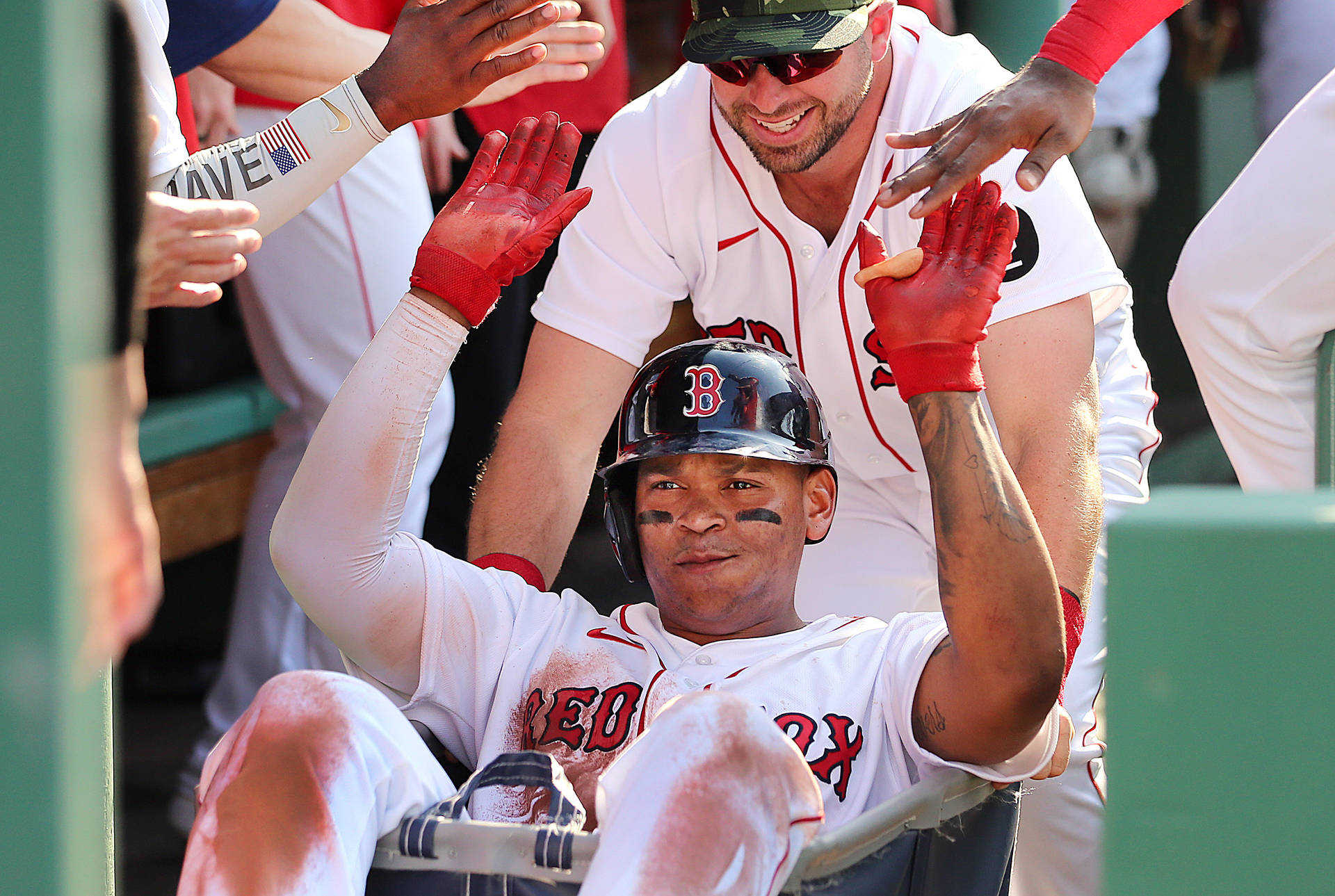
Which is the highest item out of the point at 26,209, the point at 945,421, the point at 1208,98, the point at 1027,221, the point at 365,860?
the point at 1208,98

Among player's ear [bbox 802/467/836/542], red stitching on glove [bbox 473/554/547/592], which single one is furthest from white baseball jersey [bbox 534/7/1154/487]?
red stitching on glove [bbox 473/554/547/592]

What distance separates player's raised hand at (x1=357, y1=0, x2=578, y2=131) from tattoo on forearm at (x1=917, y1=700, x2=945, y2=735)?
3.57 ft

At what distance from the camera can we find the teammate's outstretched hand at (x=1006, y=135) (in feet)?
7.13

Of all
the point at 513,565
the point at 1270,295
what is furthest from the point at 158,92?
the point at 1270,295

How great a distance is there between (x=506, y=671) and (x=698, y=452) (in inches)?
16.6

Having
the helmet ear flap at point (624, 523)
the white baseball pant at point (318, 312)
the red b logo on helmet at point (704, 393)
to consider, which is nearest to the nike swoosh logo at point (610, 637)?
the helmet ear flap at point (624, 523)

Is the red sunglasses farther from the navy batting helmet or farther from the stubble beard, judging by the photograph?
the navy batting helmet

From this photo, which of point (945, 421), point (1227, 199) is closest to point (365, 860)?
point (945, 421)

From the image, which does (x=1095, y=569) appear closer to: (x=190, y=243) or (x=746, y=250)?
(x=746, y=250)

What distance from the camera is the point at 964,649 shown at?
187cm

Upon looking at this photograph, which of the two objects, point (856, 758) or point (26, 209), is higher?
point (26, 209)

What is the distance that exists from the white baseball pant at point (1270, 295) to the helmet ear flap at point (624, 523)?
3.45ft

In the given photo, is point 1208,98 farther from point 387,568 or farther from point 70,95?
point 70,95

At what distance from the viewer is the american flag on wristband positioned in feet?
7.65
